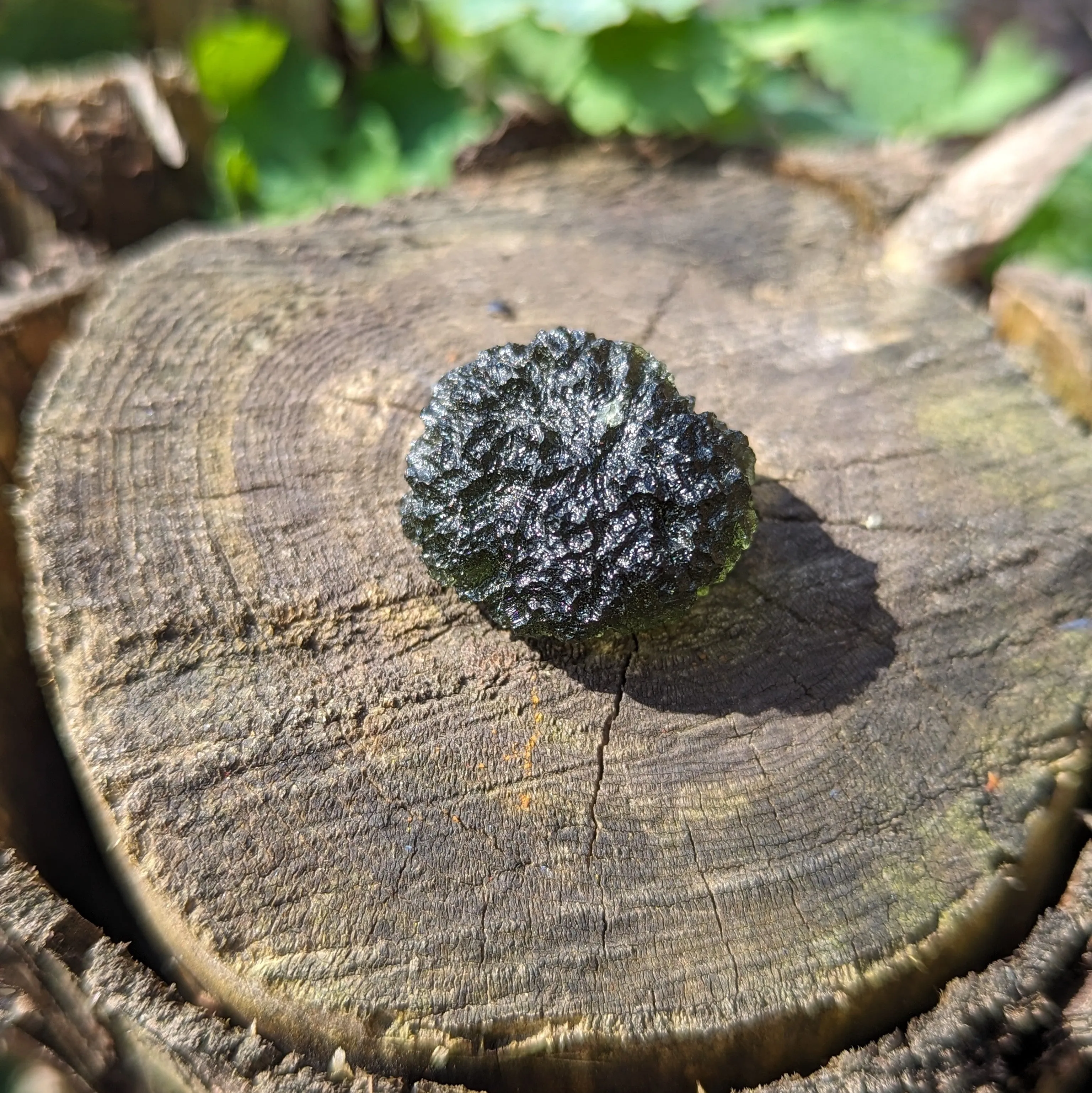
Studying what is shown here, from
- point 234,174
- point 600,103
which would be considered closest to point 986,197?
point 600,103

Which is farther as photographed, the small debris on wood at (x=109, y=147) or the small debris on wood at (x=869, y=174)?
the small debris on wood at (x=109, y=147)

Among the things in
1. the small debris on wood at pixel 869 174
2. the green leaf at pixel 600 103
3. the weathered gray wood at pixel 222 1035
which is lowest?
the weathered gray wood at pixel 222 1035

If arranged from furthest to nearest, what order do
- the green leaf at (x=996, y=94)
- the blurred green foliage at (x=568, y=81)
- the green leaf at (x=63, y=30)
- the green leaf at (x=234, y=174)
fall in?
the green leaf at (x=63, y=30) → the green leaf at (x=996, y=94) → the green leaf at (x=234, y=174) → the blurred green foliage at (x=568, y=81)

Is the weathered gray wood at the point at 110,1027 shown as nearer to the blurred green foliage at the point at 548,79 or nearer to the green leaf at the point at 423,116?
the blurred green foliage at the point at 548,79

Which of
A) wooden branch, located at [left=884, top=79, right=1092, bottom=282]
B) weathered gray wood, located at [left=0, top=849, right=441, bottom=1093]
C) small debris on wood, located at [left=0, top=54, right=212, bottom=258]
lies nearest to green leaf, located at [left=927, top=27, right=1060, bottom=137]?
wooden branch, located at [left=884, top=79, right=1092, bottom=282]

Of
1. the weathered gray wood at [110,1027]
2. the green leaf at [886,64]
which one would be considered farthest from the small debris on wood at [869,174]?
the weathered gray wood at [110,1027]

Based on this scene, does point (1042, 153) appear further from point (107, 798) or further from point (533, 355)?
point (107, 798)

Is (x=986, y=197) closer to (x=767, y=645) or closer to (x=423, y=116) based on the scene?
(x=767, y=645)

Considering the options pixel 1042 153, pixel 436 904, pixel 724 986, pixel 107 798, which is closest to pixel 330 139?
pixel 1042 153
